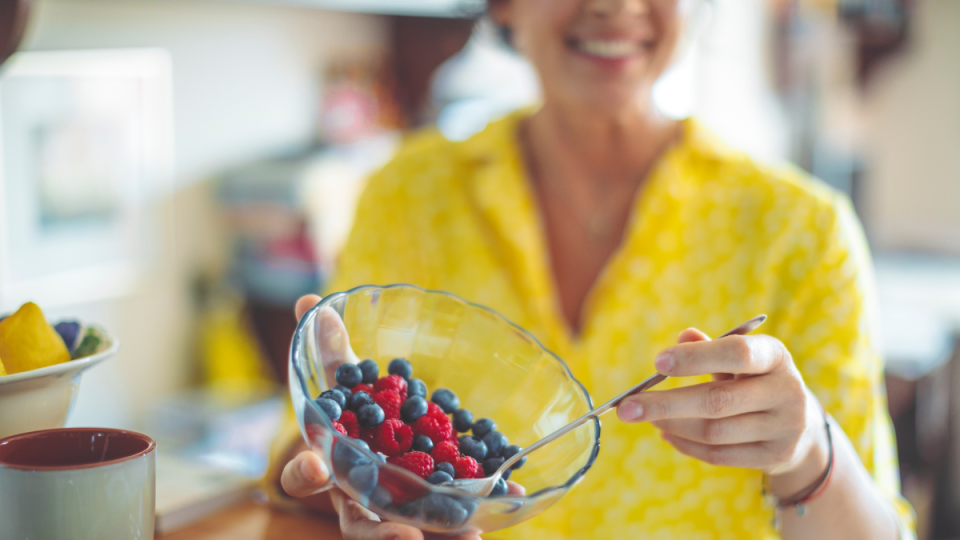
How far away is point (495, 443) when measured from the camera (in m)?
0.60

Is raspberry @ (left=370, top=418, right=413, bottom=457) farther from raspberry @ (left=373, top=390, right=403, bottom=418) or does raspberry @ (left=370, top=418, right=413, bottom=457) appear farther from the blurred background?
the blurred background

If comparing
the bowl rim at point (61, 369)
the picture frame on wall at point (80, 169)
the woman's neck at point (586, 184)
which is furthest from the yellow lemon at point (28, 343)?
the picture frame on wall at point (80, 169)

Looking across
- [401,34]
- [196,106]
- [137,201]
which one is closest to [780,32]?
[401,34]

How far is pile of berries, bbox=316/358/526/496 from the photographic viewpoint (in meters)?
0.53

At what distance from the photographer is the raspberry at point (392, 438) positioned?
55cm

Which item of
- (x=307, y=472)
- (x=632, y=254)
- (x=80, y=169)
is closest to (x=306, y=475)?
(x=307, y=472)

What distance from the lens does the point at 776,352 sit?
1.93ft

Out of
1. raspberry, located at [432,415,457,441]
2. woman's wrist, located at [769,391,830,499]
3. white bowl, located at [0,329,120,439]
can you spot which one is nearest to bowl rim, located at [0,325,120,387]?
white bowl, located at [0,329,120,439]

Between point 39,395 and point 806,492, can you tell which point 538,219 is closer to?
point 806,492

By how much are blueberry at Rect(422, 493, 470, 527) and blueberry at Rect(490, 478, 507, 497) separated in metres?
0.07

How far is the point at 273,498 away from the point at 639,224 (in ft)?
1.96

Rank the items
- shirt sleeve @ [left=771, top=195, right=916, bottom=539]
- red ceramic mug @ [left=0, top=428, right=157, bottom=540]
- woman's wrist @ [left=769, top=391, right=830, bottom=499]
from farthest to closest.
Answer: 1. shirt sleeve @ [left=771, top=195, right=916, bottom=539]
2. woman's wrist @ [left=769, top=391, right=830, bottom=499]
3. red ceramic mug @ [left=0, top=428, right=157, bottom=540]

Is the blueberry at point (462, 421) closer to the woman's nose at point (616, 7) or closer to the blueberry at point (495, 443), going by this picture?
the blueberry at point (495, 443)

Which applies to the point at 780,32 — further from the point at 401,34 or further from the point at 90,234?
the point at 90,234
